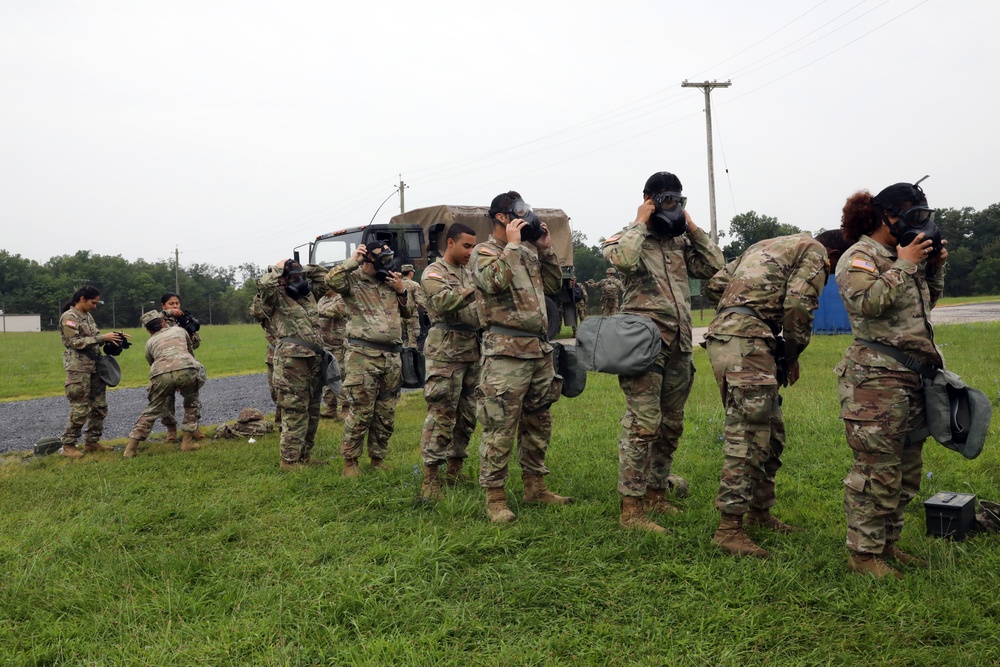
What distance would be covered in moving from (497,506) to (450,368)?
1.22 metres

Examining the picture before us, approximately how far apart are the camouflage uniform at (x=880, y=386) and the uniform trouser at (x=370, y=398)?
3.78 meters

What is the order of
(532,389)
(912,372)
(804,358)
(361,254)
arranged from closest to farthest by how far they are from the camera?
(912,372)
(532,389)
(361,254)
(804,358)

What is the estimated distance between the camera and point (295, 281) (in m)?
6.61

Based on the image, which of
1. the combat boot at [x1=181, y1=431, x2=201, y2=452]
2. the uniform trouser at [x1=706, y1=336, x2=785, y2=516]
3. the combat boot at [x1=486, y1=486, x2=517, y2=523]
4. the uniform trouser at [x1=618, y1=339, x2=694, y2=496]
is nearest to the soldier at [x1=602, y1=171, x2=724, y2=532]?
the uniform trouser at [x1=618, y1=339, x2=694, y2=496]

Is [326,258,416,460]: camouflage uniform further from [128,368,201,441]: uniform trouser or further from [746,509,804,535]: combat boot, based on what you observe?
[746,509,804,535]: combat boot

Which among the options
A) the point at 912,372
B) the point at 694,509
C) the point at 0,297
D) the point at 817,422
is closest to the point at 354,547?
the point at 694,509

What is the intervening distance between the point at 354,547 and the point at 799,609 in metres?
2.37

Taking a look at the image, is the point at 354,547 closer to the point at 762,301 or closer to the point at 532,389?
the point at 532,389

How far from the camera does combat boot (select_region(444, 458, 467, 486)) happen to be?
546 centimetres

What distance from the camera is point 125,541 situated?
4375 mm

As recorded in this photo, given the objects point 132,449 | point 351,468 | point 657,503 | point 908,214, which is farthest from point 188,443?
point 908,214

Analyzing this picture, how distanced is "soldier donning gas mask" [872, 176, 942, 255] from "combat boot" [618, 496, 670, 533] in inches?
79.4

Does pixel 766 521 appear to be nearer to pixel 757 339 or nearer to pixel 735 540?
pixel 735 540

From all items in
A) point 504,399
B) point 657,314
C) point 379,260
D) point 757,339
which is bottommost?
point 504,399
